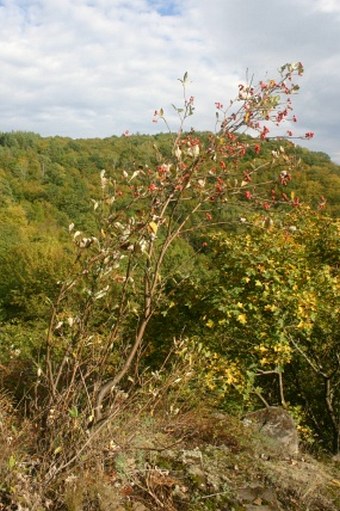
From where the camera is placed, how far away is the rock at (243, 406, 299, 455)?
5.43 metres

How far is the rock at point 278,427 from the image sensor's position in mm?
5430

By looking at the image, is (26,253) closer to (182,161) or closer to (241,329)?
(241,329)

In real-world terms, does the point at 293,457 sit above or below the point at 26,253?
above

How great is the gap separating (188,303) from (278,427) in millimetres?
2139

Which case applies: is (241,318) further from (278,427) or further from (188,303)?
(278,427)

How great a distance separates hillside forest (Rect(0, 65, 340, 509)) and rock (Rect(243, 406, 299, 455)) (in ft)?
1.57

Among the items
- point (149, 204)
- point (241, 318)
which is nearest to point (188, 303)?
point (241, 318)

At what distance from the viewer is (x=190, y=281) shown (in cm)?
721

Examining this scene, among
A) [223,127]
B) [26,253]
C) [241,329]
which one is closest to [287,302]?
[241,329]

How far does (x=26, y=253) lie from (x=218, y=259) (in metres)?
27.6

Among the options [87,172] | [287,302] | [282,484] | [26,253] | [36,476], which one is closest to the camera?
[36,476]

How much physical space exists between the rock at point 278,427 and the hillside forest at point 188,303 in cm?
48

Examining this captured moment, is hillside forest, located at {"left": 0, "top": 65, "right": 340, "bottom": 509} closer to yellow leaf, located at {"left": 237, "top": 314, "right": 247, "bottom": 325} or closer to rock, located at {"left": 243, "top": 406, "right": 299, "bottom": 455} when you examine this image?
yellow leaf, located at {"left": 237, "top": 314, "right": 247, "bottom": 325}

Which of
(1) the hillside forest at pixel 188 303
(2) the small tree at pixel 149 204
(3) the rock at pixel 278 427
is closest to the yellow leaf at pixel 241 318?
(1) the hillside forest at pixel 188 303
